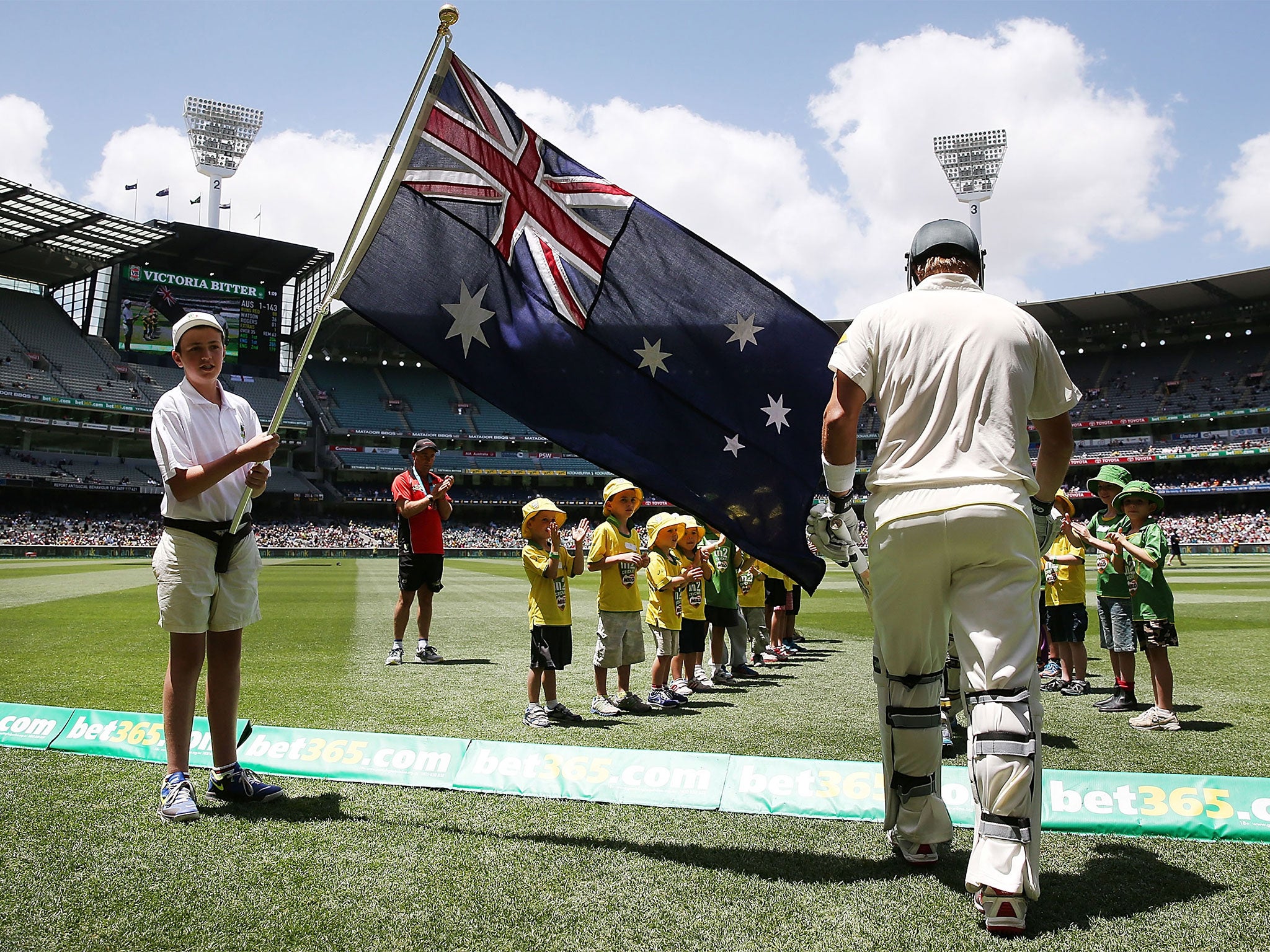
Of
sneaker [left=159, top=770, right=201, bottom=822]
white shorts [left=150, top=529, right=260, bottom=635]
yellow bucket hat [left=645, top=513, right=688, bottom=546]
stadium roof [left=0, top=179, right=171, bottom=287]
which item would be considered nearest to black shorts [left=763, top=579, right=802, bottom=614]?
yellow bucket hat [left=645, top=513, right=688, bottom=546]

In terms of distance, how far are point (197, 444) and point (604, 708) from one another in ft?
12.5

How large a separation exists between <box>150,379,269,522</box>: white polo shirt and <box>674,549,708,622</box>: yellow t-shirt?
4360mm

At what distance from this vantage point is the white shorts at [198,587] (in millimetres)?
3953

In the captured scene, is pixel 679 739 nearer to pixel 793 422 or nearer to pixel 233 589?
pixel 793 422

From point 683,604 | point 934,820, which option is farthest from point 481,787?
point 683,604

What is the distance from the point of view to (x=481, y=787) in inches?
168

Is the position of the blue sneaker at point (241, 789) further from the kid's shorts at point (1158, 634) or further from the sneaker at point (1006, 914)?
the kid's shorts at point (1158, 634)

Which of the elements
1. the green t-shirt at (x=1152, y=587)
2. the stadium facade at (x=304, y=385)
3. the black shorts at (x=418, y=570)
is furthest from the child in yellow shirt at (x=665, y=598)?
the stadium facade at (x=304, y=385)

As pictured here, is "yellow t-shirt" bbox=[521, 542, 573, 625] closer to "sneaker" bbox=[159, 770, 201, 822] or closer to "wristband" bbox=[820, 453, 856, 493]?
"sneaker" bbox=[159, 770, 201, 822]

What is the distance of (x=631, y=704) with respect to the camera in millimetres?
7086

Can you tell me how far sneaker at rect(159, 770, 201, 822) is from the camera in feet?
12.4

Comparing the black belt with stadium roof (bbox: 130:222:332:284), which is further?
stadium roof (bbox: 130:222:332:284)

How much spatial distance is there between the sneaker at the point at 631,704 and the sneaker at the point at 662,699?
9 cm

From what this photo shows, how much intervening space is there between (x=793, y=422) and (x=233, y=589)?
2923 millimetres
